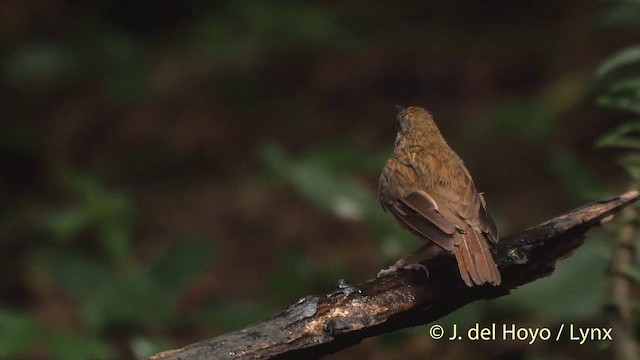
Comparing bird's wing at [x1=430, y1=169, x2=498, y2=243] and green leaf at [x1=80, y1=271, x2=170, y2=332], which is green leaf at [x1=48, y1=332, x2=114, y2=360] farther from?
bird's wing at [x1=430, y1=169, x2=498, y2=243]

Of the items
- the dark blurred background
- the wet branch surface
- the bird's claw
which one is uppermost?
the dark blurred background

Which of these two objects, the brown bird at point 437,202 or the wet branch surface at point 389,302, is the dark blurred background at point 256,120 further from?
the wet branch surface at point 389,302

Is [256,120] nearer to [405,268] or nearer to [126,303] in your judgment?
[126,303]

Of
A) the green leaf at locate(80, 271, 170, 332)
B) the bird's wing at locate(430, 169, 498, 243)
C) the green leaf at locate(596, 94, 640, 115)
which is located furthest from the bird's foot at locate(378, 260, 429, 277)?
the green leaf at locate(80, 271, 170, 332)

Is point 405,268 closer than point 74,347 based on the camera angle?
A: Yes

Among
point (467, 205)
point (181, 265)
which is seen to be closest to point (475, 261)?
point (467, 205)

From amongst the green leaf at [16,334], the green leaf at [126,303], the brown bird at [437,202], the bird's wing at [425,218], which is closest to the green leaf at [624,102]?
the brown bird at [437,202]

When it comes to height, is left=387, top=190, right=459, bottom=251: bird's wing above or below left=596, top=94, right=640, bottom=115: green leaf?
below
